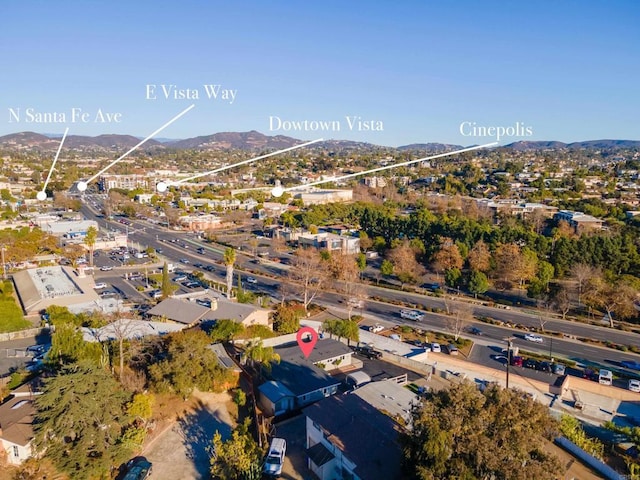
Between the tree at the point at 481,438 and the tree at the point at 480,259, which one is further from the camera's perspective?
the tree at the point at 480,259

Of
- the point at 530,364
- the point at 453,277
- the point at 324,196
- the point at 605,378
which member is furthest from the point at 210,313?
the point at 324,196

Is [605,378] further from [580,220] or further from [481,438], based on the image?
[580,220]

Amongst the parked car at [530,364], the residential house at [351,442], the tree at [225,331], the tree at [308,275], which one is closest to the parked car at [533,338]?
the parked car at [530,364]

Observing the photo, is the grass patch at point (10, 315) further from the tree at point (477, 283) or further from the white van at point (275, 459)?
the tree at point (477, 283)

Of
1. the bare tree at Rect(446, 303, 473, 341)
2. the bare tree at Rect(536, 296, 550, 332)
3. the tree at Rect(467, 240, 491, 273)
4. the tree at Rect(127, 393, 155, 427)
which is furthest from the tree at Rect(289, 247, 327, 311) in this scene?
the tree at Rect(127, 393, 155, 427)

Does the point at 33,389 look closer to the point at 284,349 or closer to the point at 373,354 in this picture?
the point at 284,349
